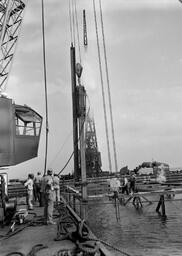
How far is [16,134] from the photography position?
666 inches

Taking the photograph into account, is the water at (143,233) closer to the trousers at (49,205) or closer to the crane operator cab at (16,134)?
the trousers at (49,205)

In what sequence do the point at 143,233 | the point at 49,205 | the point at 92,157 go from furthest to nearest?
the point at 92,157 → the point at 143,233 → the point at 49,205

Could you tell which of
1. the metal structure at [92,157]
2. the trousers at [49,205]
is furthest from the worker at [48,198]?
the metal structure at [92,157]

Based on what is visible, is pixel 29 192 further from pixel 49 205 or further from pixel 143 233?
pixel 143 233

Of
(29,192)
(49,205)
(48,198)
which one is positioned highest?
(29,192)

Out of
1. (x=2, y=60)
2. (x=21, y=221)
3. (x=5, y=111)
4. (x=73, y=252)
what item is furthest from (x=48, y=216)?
(x=2, y=60)

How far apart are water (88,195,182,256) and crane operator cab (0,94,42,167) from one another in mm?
5521

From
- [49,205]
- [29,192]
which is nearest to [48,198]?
[49,205]

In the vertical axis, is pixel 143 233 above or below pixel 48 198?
below

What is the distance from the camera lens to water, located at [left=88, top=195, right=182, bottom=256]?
455 inches

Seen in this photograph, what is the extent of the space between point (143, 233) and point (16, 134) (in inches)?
322

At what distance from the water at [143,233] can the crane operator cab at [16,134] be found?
217 inches

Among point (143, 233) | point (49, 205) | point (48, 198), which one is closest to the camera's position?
point (49, 205)

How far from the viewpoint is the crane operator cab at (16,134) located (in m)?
16.1
